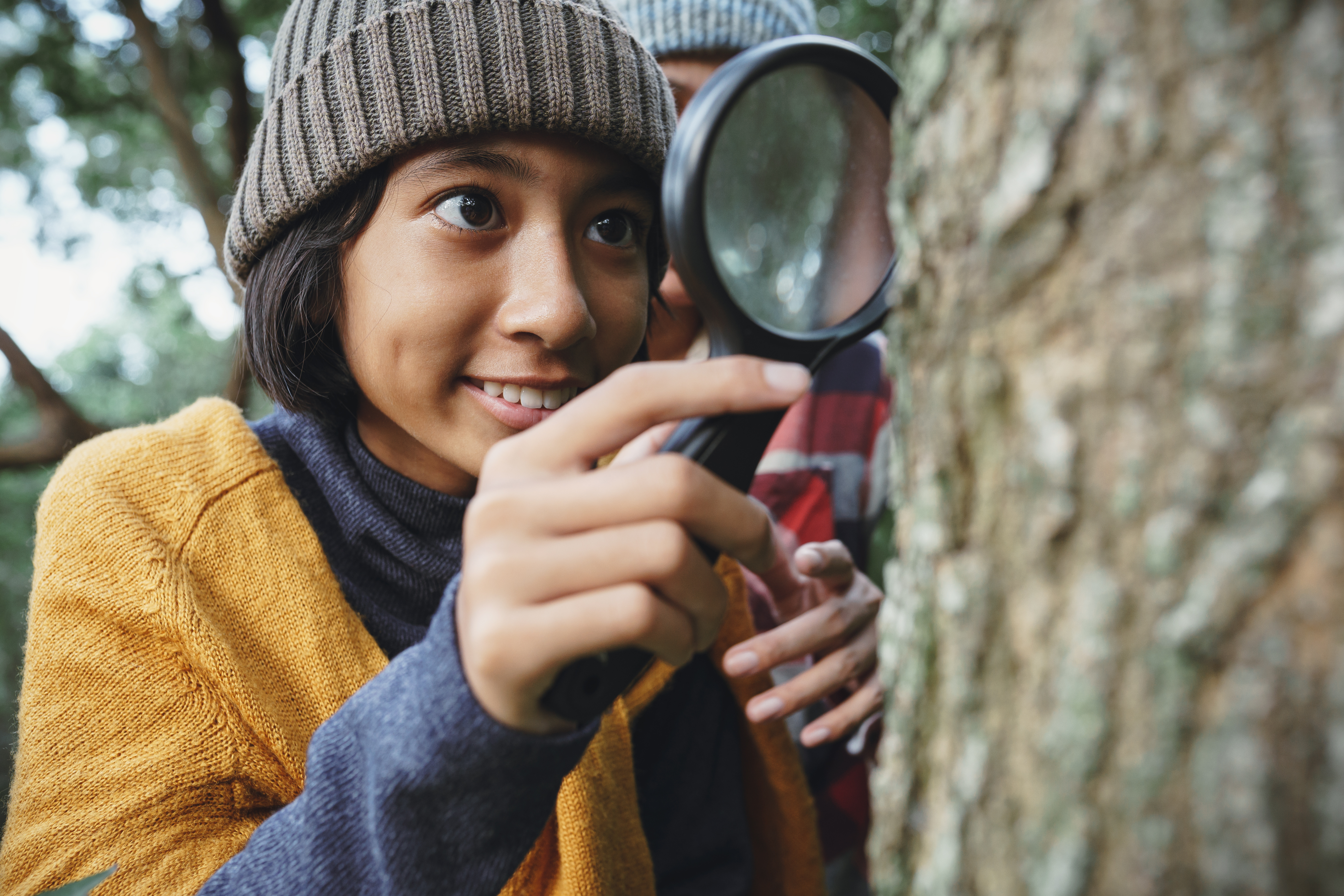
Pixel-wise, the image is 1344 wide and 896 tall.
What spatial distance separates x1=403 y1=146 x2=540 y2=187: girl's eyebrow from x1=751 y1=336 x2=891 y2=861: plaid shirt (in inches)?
32.3

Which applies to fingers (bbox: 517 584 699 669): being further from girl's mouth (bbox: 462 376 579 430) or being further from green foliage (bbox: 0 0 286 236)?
green foliage (bbox: 0 0 286 236)

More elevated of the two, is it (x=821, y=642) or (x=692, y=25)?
(x=692, y=25)

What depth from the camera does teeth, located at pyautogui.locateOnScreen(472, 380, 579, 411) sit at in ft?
3.61

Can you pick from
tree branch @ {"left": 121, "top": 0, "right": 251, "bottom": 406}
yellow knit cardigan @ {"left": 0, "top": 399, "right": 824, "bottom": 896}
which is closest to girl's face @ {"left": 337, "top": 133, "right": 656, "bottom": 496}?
yellow knit cardigan @ {"left": 0, "top": 399, "right": 824, "bottom": 896}

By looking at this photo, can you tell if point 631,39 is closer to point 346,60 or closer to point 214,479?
point 346,60

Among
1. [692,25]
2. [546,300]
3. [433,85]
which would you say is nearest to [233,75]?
[692,25]

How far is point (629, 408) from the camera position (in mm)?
577

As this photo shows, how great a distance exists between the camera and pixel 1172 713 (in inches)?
14.7

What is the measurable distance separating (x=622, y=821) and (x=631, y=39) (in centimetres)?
111

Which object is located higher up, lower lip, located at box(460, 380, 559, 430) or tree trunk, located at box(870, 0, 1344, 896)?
tree trunk, located at box(870, 0, 1344, 896)

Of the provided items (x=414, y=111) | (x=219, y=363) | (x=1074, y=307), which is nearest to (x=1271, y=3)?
(x=1074, y=307)

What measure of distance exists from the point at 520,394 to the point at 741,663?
45 cm

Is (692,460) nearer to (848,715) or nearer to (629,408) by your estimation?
(629,408)

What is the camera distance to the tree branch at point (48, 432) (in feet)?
9.11
